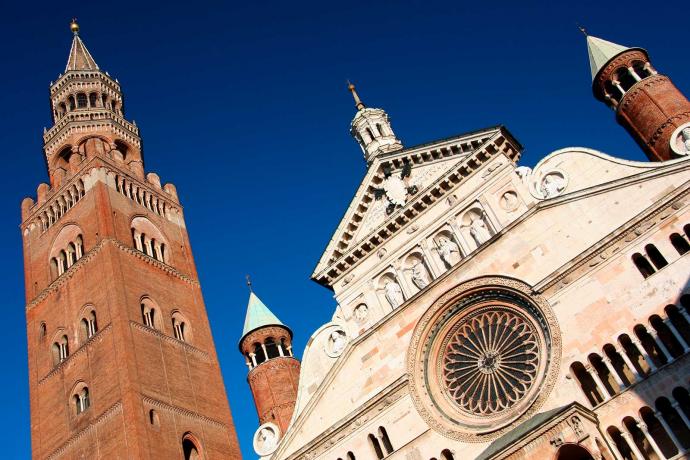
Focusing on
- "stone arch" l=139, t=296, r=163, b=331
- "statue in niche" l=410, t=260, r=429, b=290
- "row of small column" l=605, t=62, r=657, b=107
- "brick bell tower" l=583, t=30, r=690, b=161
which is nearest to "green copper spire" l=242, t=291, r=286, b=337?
"stone arch" l=139, t=296, r=163, b=331

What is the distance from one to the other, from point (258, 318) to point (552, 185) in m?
16.2

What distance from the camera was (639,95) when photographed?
27.6 m

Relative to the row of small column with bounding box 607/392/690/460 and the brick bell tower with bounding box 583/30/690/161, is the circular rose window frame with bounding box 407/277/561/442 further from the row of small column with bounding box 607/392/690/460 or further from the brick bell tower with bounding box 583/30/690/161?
the brick bell tower with bounding box 583/30/690/161

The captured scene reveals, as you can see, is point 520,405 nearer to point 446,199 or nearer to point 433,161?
point 446,199

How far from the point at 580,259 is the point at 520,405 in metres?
4.17

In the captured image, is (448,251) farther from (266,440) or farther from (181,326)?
(181,326)

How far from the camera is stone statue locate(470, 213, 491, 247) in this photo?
74.9ft

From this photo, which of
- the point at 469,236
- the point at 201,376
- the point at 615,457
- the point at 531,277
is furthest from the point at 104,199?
the point at 615,457

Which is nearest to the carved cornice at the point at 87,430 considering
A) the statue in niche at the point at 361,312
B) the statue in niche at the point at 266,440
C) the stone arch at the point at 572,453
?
the statue in niche at the point at 266,440

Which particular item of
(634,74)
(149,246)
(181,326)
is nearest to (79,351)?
(181,326)

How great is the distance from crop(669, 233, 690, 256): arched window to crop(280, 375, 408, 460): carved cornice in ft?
27.5

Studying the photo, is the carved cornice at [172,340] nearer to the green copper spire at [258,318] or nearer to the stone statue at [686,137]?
the green copper spire at [258,318]

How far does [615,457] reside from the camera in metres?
17.6

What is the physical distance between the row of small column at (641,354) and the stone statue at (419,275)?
249 inches
